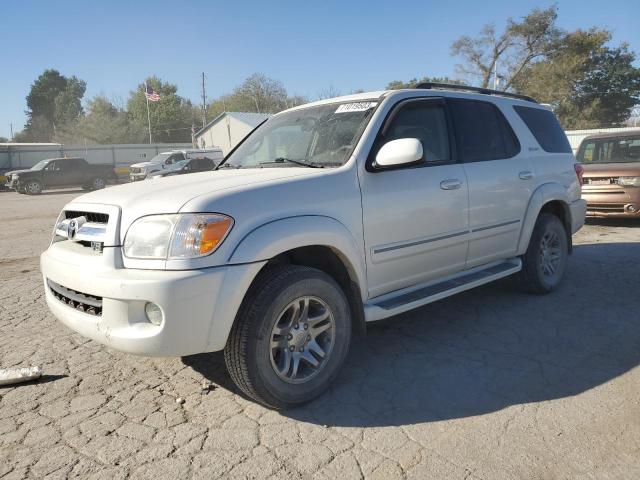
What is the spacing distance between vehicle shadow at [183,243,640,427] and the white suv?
0.36 m

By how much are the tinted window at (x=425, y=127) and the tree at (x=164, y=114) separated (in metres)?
68.1

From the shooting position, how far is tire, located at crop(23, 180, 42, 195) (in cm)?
2419

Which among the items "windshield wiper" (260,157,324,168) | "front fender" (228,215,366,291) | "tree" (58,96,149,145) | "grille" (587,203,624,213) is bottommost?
"grille" (587,203,624,213)

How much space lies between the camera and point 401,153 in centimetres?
319

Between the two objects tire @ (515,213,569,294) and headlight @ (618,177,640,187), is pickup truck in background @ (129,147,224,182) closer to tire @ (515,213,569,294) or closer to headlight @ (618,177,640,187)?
headlight @ (618,177,640,187)

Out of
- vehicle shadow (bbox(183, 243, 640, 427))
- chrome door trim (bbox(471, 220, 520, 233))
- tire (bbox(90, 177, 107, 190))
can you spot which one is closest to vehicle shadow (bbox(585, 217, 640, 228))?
vehicle shadow (bbox(183, 243, 640, 427))

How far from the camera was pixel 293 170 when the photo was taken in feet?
10.9

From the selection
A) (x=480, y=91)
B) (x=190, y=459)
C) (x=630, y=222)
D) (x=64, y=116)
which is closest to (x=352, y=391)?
(x=190, y=459)

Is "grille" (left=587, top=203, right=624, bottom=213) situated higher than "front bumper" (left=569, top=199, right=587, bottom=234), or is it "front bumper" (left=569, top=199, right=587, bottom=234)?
"front bumper" (left=569, top=199, right=587, bottom=234)

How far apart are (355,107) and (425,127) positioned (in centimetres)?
59

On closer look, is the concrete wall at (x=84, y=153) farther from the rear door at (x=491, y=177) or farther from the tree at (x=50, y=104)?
the tree at (x=50, y=104)

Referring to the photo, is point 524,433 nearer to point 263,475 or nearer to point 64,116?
point 263,475

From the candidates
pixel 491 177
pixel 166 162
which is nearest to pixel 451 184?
pixel 491 177

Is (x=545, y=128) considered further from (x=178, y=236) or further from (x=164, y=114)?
(x=164, y=114)
